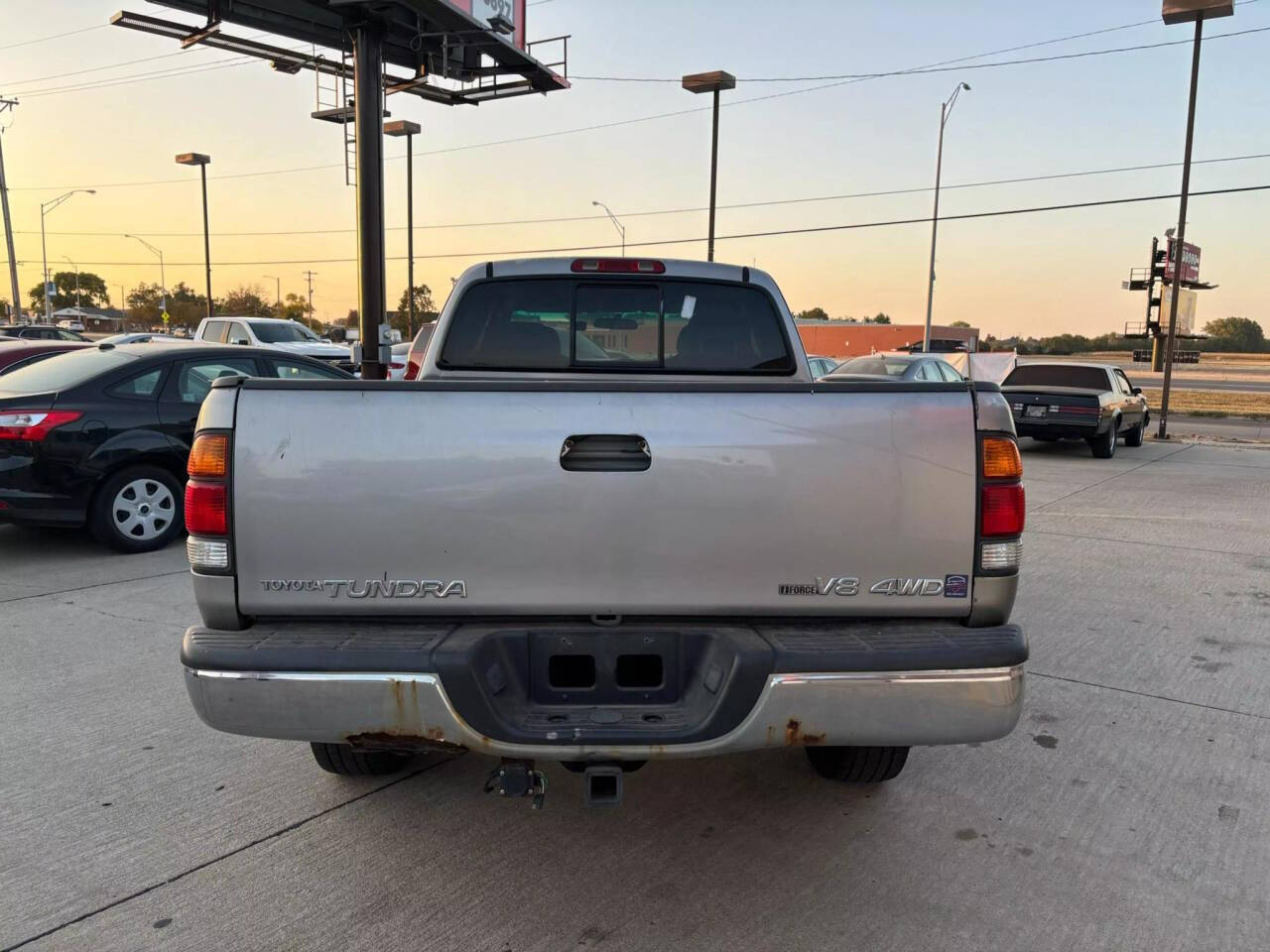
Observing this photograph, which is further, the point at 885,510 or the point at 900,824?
the point at 900,824

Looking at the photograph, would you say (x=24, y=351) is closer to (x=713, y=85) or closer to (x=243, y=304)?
(x=713, y=85)

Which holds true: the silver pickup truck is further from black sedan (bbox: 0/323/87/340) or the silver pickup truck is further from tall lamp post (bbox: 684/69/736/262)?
black sedan (bbox: 0/323/87/340)

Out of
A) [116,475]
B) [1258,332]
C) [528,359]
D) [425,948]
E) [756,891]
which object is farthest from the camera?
[1258,332]

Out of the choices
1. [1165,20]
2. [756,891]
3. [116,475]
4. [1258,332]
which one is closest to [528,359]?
[756,891]

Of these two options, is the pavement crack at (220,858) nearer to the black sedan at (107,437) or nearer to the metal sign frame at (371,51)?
the black sedan at (107,437)

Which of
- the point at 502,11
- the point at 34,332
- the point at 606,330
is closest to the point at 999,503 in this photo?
the point at 606,330

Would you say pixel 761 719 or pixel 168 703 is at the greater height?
pixel 761 719

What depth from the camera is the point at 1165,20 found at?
18.6m

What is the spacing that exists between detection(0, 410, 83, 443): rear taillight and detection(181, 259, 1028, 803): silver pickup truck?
5155mm

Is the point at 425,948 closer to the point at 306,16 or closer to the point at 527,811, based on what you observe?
the point at 527,811

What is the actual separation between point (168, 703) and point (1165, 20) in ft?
73.4

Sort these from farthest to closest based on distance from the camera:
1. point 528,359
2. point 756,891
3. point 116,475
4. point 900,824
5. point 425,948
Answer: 1. point 116,475
2. point 528,359
3. point 900,824
4. point 756,891
5. point 425,948

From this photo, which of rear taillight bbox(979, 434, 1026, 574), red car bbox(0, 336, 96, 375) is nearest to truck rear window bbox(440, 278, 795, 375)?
rear taillight bbox(979, 434, 1026, 574)

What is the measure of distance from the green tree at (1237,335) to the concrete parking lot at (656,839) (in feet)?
484
